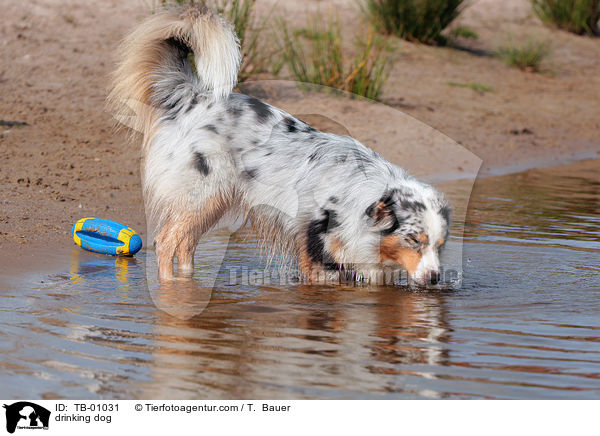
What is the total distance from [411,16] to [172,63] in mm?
7765

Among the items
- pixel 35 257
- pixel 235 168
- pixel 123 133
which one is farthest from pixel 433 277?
pixel 123 133

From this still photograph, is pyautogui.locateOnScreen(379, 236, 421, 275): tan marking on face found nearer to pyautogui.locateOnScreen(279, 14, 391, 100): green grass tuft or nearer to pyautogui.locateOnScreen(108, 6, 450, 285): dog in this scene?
pyautogui.locateOnScreen(108, 6, 450, 285): dog

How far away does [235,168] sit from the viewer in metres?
5.77

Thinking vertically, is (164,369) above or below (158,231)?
below

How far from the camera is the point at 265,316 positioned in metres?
4.98

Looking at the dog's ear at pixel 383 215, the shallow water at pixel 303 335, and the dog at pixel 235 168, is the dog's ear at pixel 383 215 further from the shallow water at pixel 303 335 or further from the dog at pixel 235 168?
the shallow water at pixel 303 335

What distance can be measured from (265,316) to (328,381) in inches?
44.5

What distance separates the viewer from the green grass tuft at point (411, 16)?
42.6ft
